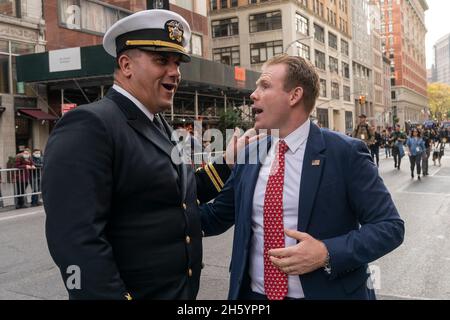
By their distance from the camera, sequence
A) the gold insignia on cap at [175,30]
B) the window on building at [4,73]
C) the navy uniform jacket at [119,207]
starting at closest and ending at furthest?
the navy uniform jacket at [119,207], the gold insignia on cap at [175,30], the window on building at [4,73]

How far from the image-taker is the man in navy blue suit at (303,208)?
2.16 m

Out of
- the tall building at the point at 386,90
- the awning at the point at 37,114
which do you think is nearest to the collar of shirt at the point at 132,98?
the awning at the point at 37,114

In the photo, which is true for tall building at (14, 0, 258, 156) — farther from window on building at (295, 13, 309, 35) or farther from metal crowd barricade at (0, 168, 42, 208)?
window on building at (295, 13, 309, 35)

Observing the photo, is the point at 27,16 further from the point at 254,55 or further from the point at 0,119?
the point at 254,55

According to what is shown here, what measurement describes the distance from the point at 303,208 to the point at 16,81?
21.8 meters

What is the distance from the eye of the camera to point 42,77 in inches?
782

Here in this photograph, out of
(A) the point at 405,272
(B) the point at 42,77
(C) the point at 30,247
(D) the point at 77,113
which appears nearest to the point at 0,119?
(B) the point at 42,77

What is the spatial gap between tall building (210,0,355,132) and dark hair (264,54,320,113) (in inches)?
1877

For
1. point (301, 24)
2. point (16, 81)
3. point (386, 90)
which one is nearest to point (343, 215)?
point (16, 81)

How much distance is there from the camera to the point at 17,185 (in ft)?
43.2

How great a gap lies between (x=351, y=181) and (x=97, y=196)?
1225mm

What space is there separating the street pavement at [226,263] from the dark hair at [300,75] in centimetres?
287

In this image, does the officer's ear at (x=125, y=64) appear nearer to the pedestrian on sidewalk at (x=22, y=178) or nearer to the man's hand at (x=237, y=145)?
the man's hand at (x=237, y=145)

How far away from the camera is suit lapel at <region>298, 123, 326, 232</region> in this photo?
226cm
